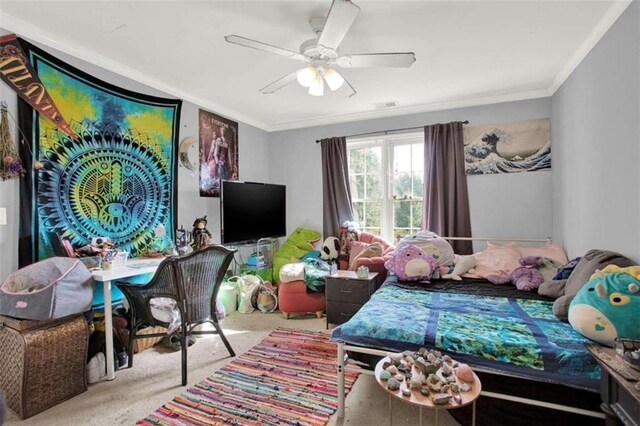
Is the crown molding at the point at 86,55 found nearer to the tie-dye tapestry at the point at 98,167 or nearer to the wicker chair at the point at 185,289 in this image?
the tie-dye tapestry at the point at 98,167

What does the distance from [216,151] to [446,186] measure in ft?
9.44

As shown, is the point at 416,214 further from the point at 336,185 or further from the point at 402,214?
the point at 336,185

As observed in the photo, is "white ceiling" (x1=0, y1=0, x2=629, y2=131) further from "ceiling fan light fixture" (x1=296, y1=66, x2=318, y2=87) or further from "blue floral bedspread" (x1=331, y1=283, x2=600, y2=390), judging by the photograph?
"blue floral bedspread" (x1=331, y1=283, x2=600, y2=390)

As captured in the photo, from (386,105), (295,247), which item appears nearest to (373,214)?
(295,247)

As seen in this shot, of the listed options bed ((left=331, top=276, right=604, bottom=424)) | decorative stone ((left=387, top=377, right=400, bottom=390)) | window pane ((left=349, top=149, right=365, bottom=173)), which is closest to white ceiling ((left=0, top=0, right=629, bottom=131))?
window pane ((left=349, top=149, right=365, bottom=173))

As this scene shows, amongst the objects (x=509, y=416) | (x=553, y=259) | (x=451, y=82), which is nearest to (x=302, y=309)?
(x=509, y=416)

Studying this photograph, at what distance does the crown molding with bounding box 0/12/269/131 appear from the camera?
215 centimetres

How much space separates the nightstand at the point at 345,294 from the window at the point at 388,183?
1.22 m

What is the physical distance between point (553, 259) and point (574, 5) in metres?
2.12

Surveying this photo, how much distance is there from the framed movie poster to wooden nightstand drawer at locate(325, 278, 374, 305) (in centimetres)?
187

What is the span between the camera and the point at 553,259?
3.02 metres

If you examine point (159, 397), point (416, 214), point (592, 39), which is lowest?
point (159, 397)

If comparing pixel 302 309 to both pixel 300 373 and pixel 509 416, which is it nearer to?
pixel 300 373

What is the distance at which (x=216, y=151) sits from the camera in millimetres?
3955
